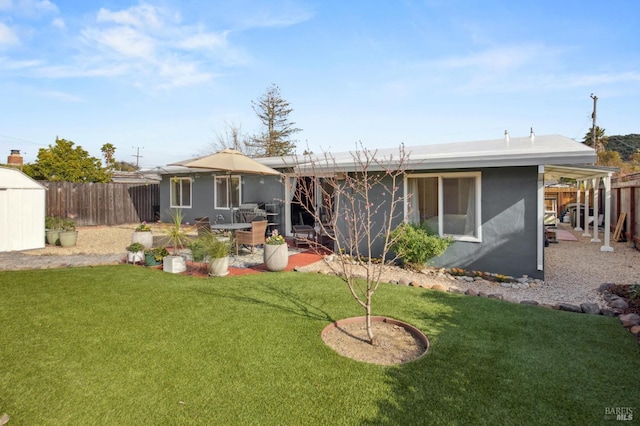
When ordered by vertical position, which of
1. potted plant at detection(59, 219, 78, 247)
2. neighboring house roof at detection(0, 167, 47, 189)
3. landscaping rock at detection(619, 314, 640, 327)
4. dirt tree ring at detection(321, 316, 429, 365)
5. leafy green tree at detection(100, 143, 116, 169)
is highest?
leafy green tree at detection(100, 143, 116, 169)

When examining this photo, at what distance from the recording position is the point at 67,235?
1105cm

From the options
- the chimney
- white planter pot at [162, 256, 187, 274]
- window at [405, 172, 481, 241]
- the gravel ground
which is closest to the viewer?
the gravel ground

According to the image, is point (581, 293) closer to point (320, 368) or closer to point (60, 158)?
point (320, 368)

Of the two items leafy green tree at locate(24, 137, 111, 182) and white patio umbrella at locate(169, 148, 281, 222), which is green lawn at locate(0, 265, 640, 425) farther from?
leafy green tree at locate(24, 137, 111, 182)

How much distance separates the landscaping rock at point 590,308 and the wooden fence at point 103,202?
63.0ft

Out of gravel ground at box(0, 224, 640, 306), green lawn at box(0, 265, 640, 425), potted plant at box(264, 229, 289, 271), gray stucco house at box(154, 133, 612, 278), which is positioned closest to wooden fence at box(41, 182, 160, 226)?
gravel ground at box(0, 224, 640, 306)

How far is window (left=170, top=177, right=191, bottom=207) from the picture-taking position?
1672 cm

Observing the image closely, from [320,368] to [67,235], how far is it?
436 inches

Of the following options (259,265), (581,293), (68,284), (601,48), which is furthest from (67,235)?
(601,48)

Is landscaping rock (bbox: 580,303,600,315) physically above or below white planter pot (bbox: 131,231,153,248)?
below

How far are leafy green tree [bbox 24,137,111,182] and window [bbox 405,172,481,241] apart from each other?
19.5 meters

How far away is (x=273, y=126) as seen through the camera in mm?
32125

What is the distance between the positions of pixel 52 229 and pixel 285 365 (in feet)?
39.5

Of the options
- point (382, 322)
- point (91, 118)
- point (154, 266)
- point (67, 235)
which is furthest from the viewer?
point (91, 118)
